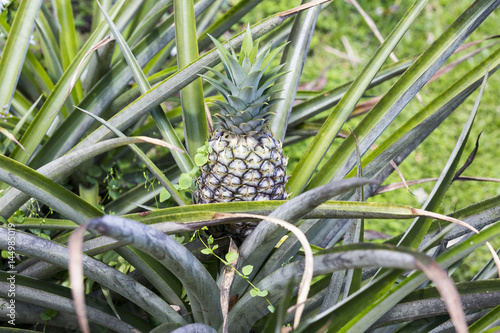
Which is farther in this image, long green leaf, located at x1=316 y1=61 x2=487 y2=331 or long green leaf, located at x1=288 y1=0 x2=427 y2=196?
long green leaf, located at x1=288 y1=0 x2=427 y2=196

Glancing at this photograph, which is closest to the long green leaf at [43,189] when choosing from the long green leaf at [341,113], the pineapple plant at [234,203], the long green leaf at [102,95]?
the pineapple plant at [234,203]

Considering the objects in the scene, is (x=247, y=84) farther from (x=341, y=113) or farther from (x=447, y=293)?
(x=447, y=293)

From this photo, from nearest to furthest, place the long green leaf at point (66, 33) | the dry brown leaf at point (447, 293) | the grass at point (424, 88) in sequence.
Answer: the dry brown leaf at point (447, 293), the long green leaf at point (66, 33), the grass at point (424, 88)

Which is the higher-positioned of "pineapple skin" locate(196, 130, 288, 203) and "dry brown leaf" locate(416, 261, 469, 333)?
"pineapple skin" locate(196, 130, 288, 203)

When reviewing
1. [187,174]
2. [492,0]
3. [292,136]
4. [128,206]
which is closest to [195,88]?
[187,174]

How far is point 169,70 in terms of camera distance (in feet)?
4.66

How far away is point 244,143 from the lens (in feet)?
3.32

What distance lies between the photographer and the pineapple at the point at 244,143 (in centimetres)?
96

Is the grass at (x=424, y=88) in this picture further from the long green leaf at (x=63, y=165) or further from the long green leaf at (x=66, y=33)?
the long green leaf at (x=63, y=165)

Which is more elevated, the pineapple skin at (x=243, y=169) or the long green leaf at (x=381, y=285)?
the pineapple skin at (x=243, y=169)

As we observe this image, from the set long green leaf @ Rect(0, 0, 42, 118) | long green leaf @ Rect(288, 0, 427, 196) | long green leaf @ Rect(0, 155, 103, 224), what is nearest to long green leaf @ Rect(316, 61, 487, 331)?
long green leaf @ Rect(288, 0, 427, 196)

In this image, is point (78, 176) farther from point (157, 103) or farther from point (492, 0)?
point (492, 0)

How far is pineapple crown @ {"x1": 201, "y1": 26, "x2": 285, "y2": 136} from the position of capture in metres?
0.94

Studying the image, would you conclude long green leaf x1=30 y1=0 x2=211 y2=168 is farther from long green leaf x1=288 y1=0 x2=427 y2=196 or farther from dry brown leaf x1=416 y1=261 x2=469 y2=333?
dry brown leaf x1=416 y1=261 x2=469 y2=333
